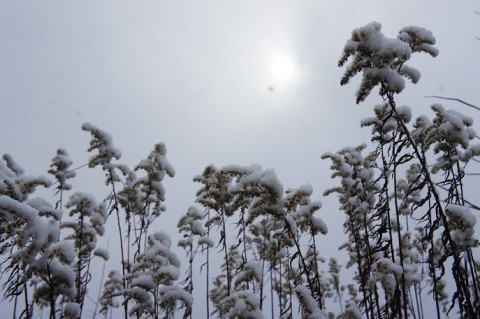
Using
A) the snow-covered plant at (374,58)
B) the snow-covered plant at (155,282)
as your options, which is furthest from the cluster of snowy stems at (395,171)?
the snow-covered plant at (155,282)

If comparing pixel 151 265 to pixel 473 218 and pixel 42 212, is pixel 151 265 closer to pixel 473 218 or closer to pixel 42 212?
pixel 42 212

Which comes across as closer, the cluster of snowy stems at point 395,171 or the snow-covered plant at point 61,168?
the cluster of snowy stems at point 395,171

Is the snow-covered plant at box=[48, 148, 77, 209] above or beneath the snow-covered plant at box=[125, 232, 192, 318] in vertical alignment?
above

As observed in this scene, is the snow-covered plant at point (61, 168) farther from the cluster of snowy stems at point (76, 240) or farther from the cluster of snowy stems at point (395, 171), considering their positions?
the cluster of snowy stems at point (395, 171)

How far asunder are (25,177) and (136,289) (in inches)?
111

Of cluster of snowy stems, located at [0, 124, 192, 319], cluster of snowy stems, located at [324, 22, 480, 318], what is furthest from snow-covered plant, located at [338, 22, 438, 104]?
cluster of snowy stems, located at [0, 124, 192, 319]

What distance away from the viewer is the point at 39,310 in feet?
47.2

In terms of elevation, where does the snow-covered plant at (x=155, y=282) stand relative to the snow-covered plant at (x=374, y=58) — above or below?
below

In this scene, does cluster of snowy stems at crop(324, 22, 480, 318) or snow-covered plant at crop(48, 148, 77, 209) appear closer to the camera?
cluster of snowy stems at crop(324, 22, 480, 318)

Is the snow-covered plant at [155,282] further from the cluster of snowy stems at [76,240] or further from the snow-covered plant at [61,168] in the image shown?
the snow-covered plant at [61,168]

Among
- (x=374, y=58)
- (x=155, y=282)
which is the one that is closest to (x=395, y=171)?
(x=374, y=58)

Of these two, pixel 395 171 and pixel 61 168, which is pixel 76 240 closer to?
pixel 61 168

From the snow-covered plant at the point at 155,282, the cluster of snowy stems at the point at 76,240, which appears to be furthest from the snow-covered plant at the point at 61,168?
the snow-covered plant at the point at 155,282

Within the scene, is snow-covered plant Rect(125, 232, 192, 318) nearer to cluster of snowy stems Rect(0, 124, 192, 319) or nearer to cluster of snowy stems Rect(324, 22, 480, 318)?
cluster of snowy stems Rect(0, 124, 192, 319)
